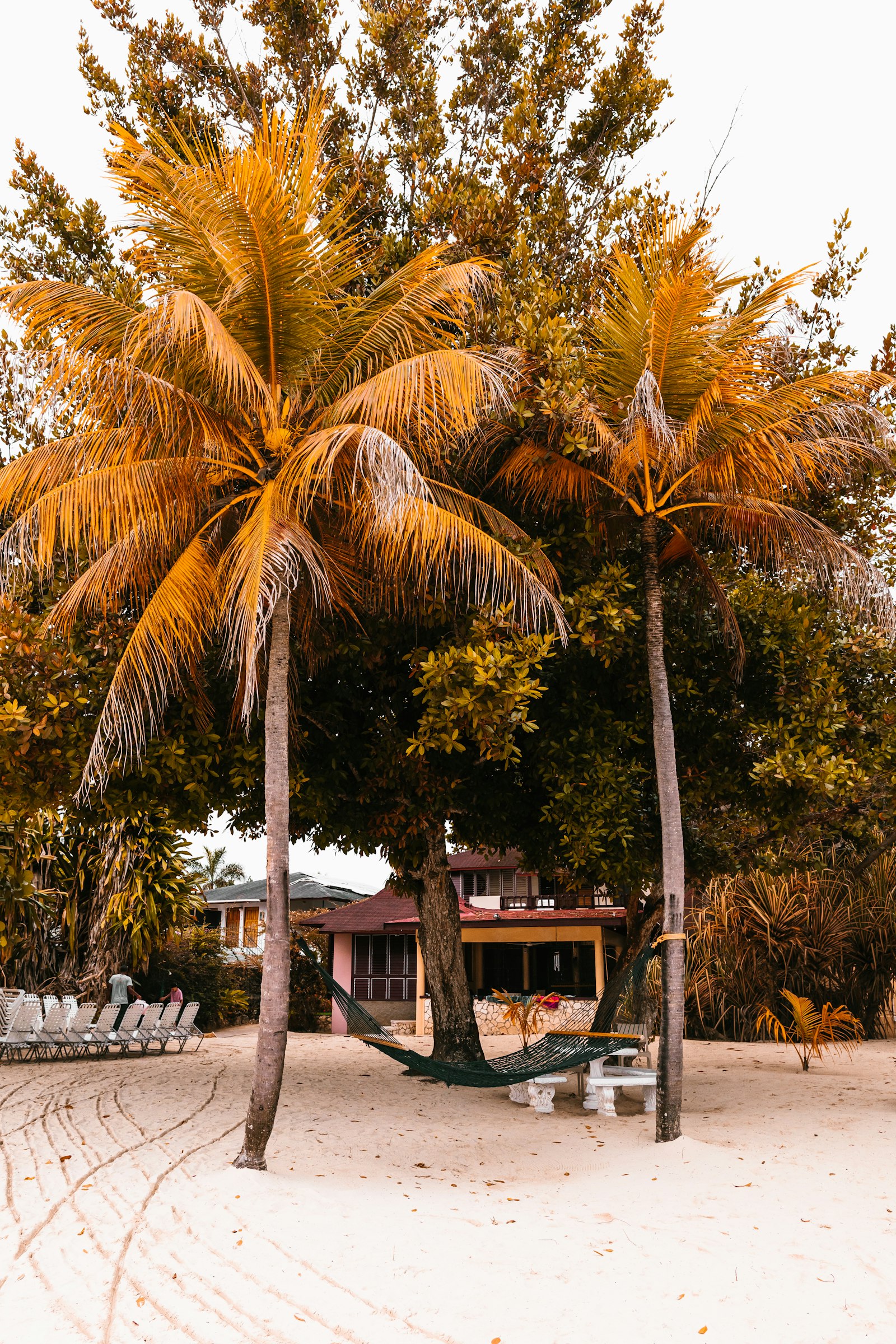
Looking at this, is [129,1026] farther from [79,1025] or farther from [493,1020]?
[493,1020]

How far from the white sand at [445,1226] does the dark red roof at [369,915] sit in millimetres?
11361

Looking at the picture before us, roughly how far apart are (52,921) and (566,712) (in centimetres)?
1160

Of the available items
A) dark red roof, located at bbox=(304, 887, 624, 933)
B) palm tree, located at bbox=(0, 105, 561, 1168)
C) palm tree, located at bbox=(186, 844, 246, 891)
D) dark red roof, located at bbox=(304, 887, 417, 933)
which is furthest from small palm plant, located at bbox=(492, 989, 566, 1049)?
palm tree, located at bbox=(186, 844, 246, 891)

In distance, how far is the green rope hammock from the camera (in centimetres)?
810

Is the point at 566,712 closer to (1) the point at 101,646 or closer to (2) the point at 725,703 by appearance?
(2) the point at 725,703

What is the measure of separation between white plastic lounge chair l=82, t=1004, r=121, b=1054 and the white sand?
4.47m

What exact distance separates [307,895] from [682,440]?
74.5 feet

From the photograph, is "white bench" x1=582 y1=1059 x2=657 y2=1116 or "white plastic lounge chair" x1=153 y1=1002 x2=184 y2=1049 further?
"white plastic lounge chair" x1=153 y1=1002 x2=184 y2=1049

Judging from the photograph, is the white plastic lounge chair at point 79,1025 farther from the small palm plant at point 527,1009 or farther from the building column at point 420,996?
the building column at point 420,996

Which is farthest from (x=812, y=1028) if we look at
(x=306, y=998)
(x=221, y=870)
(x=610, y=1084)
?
(x=221, y=870)

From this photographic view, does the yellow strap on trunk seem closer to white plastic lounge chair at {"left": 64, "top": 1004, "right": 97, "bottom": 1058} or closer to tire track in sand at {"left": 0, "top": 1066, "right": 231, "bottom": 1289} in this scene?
tire track in sand at {"left": 0, "top": 1066, "right": 231, "bottom": 1289}

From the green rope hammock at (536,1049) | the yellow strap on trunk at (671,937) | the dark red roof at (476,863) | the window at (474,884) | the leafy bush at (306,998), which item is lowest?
the leafy bush at (306,998)

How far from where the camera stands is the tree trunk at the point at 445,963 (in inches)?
431

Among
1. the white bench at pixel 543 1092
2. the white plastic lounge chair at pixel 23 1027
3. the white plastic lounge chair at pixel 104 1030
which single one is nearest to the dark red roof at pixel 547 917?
the white plastic lounge chair at pixel 104 1030
